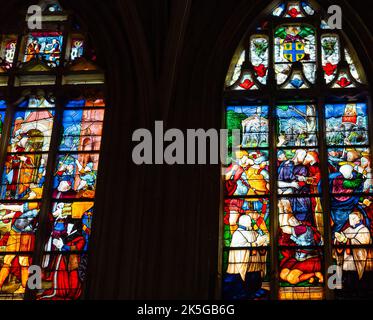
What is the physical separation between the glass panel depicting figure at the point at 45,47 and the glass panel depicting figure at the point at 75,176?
64.7 inches

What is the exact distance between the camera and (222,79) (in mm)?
11445

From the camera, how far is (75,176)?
11.0 m

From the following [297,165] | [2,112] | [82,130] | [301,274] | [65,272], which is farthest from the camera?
[2,112]

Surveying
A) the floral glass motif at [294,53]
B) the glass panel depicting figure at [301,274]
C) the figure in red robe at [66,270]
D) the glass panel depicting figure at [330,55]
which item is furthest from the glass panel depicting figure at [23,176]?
the glass panel depicting figure at [330,55]

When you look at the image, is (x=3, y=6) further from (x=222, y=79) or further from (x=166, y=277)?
(x=166, y=277)

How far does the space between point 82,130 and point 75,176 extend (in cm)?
75

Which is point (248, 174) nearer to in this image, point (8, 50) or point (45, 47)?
point (45, 47)

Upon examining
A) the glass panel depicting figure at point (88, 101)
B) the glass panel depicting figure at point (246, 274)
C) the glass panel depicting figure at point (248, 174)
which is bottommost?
the glass panel depicting figure at point (246, 274)

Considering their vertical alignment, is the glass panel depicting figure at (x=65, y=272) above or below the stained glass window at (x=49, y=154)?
below

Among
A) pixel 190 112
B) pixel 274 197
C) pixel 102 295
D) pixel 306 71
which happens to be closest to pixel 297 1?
pixel 306 71

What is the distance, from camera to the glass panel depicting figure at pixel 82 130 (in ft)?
36.9

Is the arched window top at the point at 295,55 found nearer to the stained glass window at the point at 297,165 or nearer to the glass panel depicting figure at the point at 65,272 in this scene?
the stained glass window at the point at 297,165

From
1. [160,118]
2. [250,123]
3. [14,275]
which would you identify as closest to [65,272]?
[14,275]
